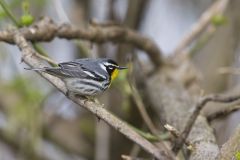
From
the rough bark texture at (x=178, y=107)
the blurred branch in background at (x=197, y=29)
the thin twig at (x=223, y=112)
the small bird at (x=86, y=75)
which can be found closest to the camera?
the rough bark texture at (x=178, y=107)

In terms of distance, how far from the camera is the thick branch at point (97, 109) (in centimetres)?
179

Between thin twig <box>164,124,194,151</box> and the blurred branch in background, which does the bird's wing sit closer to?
thin twig <box>164,124,194,151</box>

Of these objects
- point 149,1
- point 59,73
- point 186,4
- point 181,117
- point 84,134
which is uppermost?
point 186,4

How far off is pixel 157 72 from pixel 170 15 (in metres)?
1.22

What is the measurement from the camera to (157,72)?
3363 mm

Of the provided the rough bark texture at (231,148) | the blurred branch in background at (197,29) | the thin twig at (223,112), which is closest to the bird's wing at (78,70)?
the thin twig at (223,112)

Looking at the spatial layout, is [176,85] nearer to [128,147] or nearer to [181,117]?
[181,117]

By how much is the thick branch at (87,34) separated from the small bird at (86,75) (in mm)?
184

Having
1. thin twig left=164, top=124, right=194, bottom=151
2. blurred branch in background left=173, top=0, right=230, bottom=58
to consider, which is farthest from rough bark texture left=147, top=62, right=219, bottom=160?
blurred branch in background left=173, top=0, right=230, bottom=58

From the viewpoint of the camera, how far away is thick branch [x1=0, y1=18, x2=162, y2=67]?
2.55 m

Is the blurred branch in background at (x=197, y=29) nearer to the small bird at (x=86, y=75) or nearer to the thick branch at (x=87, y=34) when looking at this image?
the thick branch at (x=87, y=34)

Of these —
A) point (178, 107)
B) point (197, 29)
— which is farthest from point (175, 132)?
point (197, 29)

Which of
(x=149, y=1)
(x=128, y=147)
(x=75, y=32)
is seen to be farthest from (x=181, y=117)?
(x=149, y=1)

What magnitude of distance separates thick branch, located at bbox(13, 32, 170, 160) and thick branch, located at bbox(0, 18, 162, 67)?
92mm
